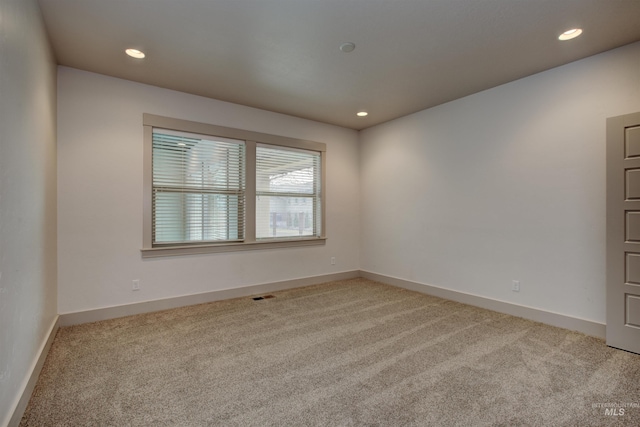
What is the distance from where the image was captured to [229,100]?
13.3ft

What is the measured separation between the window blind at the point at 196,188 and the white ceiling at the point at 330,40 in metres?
0.72

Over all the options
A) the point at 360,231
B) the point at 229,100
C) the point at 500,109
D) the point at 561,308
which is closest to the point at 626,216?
the point at 561,308

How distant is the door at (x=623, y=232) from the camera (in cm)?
252

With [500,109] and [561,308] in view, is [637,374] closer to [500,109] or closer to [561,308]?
[561,308]

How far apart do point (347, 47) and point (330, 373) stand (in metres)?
2.72

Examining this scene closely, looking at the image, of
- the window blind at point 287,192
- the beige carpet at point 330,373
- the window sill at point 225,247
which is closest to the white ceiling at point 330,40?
the window blind at point 287,192

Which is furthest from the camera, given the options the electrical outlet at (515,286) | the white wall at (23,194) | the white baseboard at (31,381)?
the electrical outlet at (515,286)

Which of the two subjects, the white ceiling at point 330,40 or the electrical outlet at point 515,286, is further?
the electrical outlet at point 515,286

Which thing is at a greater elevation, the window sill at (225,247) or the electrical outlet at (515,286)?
the window sill at (225,247)

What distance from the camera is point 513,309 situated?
3453mm

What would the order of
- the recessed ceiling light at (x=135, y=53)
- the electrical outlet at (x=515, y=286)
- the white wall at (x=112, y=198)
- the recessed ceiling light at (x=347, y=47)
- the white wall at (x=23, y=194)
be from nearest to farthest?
1. the white wall at (x=23, y=194)
2. the recessed ceiling light at (x=347, y=47)
3. the recessed ceiling light at (x=135, y=53)
4. the white wall at (x=112, y=198)
5. the electrical outlet at (x=515, y=286)
